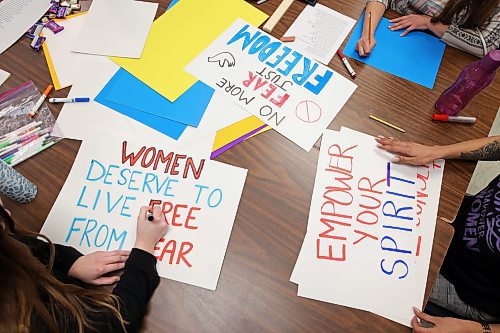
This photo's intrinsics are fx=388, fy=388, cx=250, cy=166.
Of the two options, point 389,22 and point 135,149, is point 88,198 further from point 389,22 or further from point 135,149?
point 389,22

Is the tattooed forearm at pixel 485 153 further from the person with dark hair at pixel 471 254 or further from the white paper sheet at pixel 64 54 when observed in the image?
the white paper sheet at pixel 64 54

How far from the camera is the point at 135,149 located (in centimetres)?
83

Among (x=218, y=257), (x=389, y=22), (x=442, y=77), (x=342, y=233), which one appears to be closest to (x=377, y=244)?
(x=342, y=233)

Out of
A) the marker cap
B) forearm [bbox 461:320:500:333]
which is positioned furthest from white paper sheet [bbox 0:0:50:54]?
forearm [bbox 461:320:500:333]

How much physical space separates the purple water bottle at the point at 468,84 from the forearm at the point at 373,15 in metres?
0.25

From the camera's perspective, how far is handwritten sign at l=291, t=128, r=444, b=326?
715 mm

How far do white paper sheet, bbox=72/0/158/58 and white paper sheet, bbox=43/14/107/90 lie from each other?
16mm

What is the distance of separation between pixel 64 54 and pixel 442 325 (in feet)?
3.37

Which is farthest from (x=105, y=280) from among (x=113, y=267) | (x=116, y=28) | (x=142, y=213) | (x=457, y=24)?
(x=457, y=24)

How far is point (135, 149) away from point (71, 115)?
179 mm

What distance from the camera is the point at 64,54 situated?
954 mm

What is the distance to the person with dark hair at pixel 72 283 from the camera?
1.79 feet

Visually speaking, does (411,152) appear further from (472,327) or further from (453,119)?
(472,327)

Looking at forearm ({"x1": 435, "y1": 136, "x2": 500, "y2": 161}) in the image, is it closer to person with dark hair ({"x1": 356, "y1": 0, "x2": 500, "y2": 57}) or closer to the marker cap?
the marker cap
